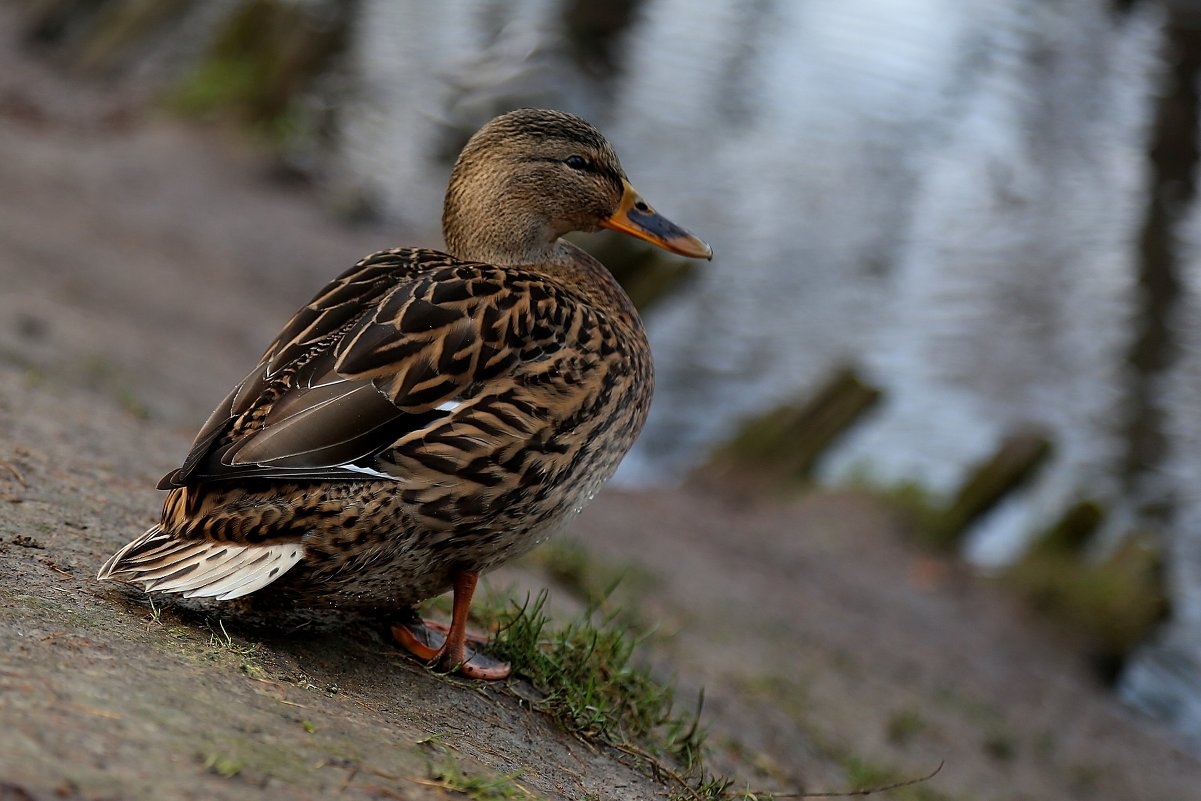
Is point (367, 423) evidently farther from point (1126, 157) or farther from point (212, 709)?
point (1126, 157)

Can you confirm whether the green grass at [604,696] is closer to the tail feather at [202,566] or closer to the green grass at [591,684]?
the green grass at [591,684]

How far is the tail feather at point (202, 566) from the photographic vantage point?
296 centimetres

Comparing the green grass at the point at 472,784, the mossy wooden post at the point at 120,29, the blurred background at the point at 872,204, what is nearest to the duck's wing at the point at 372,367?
the green grass at the point at 472,784

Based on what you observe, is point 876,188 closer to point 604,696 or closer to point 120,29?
point 120,29

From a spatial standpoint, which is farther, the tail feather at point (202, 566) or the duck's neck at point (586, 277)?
the duck's neck at point (586, 277)

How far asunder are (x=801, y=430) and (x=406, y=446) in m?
7.47

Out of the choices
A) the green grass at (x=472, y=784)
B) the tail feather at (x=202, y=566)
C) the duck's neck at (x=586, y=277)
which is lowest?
the green grass at (x=472, y=784)

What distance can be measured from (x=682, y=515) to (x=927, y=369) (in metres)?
3.64

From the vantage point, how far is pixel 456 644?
353 centimetres

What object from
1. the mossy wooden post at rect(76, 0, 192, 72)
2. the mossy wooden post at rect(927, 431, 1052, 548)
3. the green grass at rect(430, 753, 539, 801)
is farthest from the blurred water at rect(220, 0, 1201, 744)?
the green grass at rect(430, 753, 539, 801)

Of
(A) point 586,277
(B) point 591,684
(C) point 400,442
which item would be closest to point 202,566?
(C) point 400,442

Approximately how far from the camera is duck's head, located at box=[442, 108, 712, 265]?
397cm

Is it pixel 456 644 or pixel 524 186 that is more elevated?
pixel 524 186

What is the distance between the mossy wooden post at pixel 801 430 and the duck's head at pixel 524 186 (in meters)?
6.33
